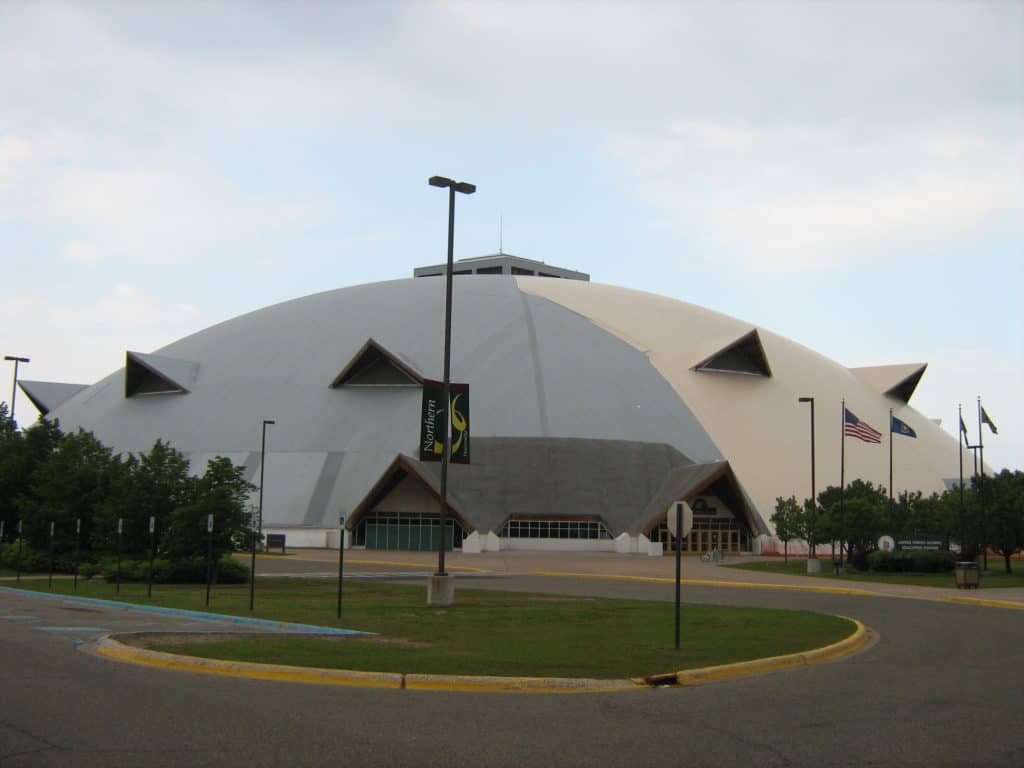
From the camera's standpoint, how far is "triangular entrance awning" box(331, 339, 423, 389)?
2569 inches

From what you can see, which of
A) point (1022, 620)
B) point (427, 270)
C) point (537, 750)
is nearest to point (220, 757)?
point (537, 750)

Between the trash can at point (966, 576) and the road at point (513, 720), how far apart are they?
18641mm

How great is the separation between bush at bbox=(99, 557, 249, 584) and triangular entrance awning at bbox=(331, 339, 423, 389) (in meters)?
33.0

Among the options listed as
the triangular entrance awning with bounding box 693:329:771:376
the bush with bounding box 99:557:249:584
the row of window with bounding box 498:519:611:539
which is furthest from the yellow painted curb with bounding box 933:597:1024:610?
the triangular entrance awning with bounding box 693:329:771:376

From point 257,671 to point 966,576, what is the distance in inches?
1022

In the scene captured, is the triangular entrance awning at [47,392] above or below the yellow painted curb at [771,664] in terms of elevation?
above

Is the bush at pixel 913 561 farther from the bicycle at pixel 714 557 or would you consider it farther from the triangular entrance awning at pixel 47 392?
the triangular entrance awning at pixel 47 392

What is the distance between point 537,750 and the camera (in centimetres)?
884

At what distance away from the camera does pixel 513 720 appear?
10164 millimetres

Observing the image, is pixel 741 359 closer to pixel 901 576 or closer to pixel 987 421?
pixel 987 421

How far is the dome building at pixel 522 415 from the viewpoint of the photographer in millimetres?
60062

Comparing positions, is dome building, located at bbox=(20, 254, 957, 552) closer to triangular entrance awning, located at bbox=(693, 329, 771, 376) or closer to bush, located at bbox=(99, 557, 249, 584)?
triangular entrance awning, located at bbox=(693, 329, 771, 376)

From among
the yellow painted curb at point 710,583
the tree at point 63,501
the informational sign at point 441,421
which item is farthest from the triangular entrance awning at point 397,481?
the informational sign at point 441,421

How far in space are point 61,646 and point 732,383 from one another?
5754 centimetres
